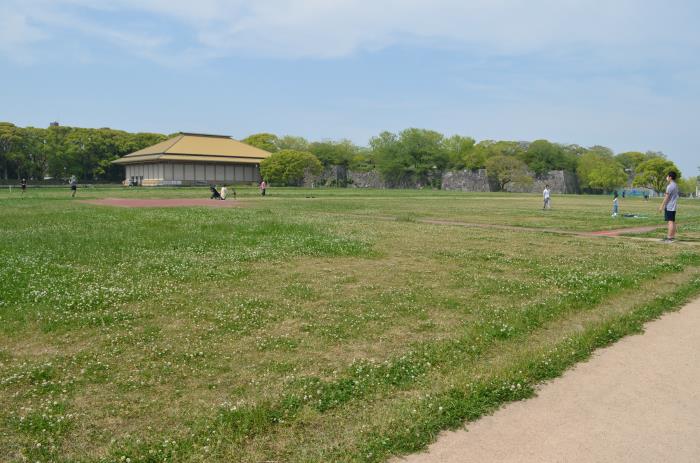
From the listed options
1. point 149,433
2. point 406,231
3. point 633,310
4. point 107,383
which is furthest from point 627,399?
point 406,231

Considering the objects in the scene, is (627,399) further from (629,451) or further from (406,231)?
(406,231)

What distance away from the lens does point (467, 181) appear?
13000cm

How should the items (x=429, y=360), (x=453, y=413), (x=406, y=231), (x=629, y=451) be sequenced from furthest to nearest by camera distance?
1. (x=406, y=231)
2. (x=429, y=360)
3. (x=453, y=413)
4. (x=629, y=451)

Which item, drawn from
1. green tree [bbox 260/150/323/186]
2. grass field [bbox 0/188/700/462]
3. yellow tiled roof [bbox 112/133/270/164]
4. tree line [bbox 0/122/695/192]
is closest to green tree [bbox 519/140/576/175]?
tree line [bbox 0/122/695/192]

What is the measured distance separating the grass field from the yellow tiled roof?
8499cm

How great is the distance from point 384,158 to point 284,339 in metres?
126

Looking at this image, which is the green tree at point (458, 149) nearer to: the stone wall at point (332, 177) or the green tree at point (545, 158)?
the green tree at point (545, 158)

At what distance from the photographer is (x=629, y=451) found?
14.8 feet

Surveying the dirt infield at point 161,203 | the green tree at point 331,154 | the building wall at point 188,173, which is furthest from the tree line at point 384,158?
the dirt infield at point 161,203

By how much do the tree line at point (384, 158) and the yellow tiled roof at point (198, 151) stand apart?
773cm

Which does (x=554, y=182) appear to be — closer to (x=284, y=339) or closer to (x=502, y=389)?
(x=284, y=339)

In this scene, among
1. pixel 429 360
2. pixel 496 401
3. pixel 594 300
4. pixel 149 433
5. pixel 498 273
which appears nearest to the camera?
pixel 149 433

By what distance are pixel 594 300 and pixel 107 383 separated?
28.0 ft

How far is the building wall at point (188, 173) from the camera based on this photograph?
9612 centimetres
